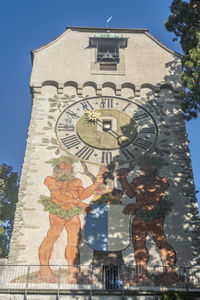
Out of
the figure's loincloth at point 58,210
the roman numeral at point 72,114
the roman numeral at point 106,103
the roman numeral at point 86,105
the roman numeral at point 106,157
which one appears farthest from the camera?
the roman numeral at point 106,103

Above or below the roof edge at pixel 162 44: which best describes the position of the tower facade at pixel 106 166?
below

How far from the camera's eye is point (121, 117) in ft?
58.0

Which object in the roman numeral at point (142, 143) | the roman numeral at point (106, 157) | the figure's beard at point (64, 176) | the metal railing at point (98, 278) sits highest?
the roman numeral at point (142, 143)

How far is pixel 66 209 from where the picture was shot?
14578 millimetres

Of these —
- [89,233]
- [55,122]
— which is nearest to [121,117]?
[55,122]

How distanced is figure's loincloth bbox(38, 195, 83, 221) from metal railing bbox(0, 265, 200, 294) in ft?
6.47

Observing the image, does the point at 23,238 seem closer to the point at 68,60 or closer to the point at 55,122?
the point at 55,122

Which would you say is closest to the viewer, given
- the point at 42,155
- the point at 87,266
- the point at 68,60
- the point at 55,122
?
the point at 87,266

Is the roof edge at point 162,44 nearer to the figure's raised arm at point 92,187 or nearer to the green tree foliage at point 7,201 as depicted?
the figure's raised arm at point 92,187

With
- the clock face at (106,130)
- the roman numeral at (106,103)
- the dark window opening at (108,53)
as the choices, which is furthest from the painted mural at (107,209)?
the dark window opening at (108,53)

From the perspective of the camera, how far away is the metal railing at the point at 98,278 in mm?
12680

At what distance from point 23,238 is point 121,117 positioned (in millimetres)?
7285

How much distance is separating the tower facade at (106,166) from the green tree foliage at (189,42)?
2.72m

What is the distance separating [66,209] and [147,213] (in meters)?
3.14
